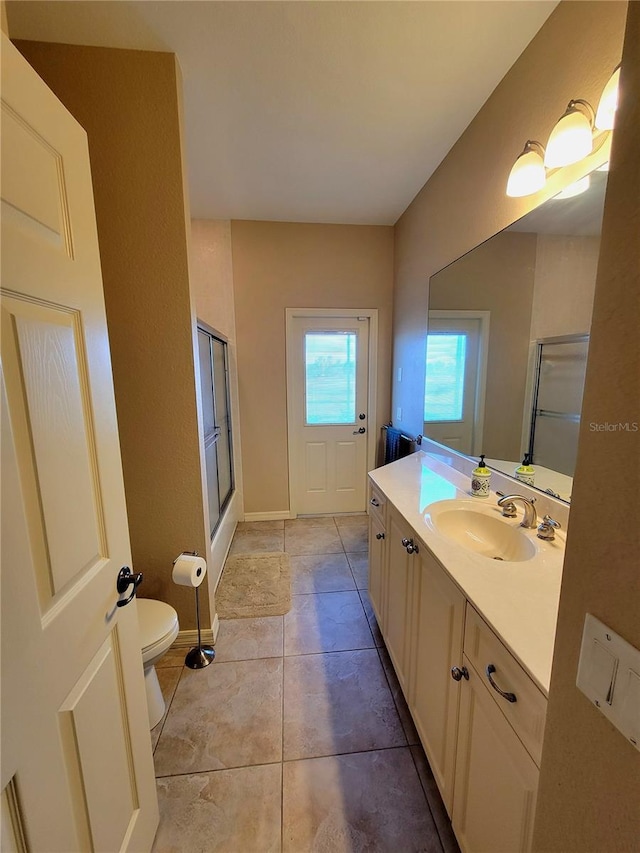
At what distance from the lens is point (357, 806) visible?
1.18m

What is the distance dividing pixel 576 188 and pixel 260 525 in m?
3.23

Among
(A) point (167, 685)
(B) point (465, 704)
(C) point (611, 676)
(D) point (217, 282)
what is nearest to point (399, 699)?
(B) point (465, 704)

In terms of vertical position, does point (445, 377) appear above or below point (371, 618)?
above

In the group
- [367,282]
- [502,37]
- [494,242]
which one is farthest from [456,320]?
→ [367,282]

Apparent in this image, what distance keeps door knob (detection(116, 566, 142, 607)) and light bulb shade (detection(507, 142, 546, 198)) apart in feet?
6.36

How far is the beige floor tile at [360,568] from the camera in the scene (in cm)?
243

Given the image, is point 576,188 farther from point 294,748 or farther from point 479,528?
point 294,748

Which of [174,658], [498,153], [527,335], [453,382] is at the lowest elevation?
[174,658]

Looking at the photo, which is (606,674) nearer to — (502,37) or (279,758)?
(279,758)

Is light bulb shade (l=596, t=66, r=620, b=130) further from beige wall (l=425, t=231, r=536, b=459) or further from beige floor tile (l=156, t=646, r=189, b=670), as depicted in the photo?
beige floor tile (l=156, t=646, r=189, b=670)

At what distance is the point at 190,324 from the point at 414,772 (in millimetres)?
2115

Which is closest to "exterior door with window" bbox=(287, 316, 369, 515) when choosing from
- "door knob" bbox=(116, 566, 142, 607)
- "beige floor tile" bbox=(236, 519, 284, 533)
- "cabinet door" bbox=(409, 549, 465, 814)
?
"beige floor tile" bbox=(236, 519, 284, 533)

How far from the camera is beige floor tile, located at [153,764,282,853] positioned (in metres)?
1.09

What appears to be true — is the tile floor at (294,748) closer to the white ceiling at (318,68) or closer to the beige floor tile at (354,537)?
the beige floor tile at (354,537)
